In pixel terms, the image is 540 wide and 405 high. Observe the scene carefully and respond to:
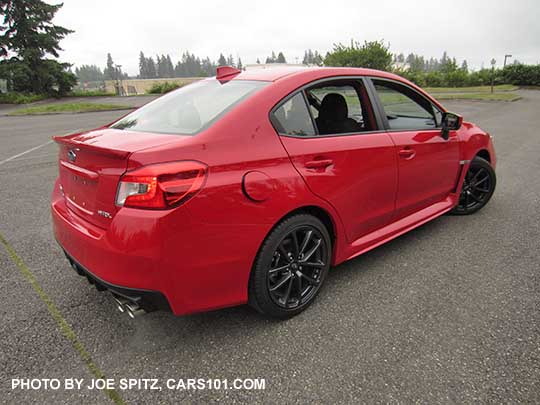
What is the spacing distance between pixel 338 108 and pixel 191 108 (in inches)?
46.3

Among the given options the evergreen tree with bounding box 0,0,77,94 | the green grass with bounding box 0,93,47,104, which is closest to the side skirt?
the green grass with bounding box 0,93,47,104

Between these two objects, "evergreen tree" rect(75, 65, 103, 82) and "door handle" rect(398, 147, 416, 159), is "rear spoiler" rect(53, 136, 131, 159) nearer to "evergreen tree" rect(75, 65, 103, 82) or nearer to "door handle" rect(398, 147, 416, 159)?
"door handle" rect(398, 147, 416, 159)

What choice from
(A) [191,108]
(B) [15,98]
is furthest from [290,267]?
(B) [15,98]

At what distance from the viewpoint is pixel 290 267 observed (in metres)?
2.32

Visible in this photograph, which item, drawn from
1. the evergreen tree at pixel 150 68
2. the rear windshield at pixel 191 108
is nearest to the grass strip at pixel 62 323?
the rear windshield at pixel 191 108

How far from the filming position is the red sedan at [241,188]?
1.81 m

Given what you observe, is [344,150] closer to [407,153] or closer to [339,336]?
[407,153]

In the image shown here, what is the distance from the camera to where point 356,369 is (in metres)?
1.97

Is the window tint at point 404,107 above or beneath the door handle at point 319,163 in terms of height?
above

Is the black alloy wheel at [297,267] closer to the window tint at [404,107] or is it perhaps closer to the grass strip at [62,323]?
the grass strip at [62,323]

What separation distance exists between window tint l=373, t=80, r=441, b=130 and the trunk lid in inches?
74.1

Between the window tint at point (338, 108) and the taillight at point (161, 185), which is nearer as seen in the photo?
the taillight at point (161, 185)

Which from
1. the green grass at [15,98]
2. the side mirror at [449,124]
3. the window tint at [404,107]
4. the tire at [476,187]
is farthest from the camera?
the green grass at [15,98]

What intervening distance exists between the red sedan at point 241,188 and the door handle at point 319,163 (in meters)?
0.01
